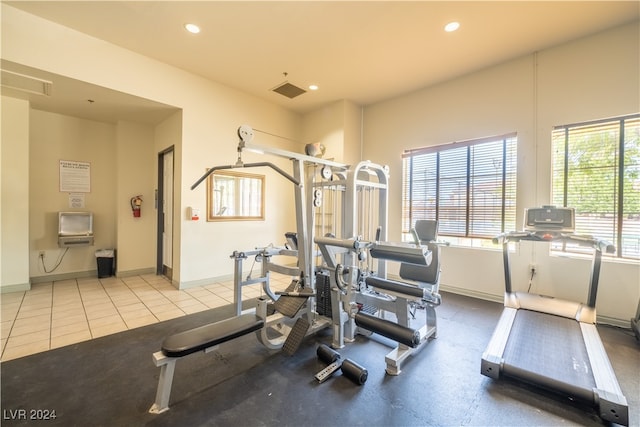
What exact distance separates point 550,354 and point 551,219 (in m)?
1.55

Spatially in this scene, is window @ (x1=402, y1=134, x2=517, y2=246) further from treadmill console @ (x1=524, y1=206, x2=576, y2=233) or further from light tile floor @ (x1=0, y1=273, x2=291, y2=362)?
light tile floor @ (x1=0, y1=273, x2=291, y2=362)

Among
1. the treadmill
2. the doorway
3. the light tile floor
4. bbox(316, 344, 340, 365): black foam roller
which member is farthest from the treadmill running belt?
the doorway

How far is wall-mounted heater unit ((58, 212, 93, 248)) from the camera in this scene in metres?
4.50

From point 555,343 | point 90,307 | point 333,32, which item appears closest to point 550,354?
point 555,343

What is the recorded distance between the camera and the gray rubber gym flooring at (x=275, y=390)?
1676mm

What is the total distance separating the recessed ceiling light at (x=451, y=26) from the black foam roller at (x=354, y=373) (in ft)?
12.2

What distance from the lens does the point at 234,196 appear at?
4.87 meters

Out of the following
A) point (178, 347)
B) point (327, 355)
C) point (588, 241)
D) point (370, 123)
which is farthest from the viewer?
point (370, 123)

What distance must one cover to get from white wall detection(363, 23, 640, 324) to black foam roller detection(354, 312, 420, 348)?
8.35 ft

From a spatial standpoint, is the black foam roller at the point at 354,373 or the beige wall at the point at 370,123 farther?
the beige wall at the point at 370,123

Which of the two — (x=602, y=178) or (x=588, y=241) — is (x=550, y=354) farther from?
(x=602, y=178)

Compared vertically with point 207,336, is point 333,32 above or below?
above

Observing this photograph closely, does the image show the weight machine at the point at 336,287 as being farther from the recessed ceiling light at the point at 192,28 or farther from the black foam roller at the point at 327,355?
the recessed ceiling light at the point at 192,28

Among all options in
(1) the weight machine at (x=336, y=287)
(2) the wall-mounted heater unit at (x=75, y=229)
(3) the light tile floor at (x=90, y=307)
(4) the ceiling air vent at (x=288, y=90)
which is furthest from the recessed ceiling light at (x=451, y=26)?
(2) the wall-mounted heater unit at (x=75, y=229)
